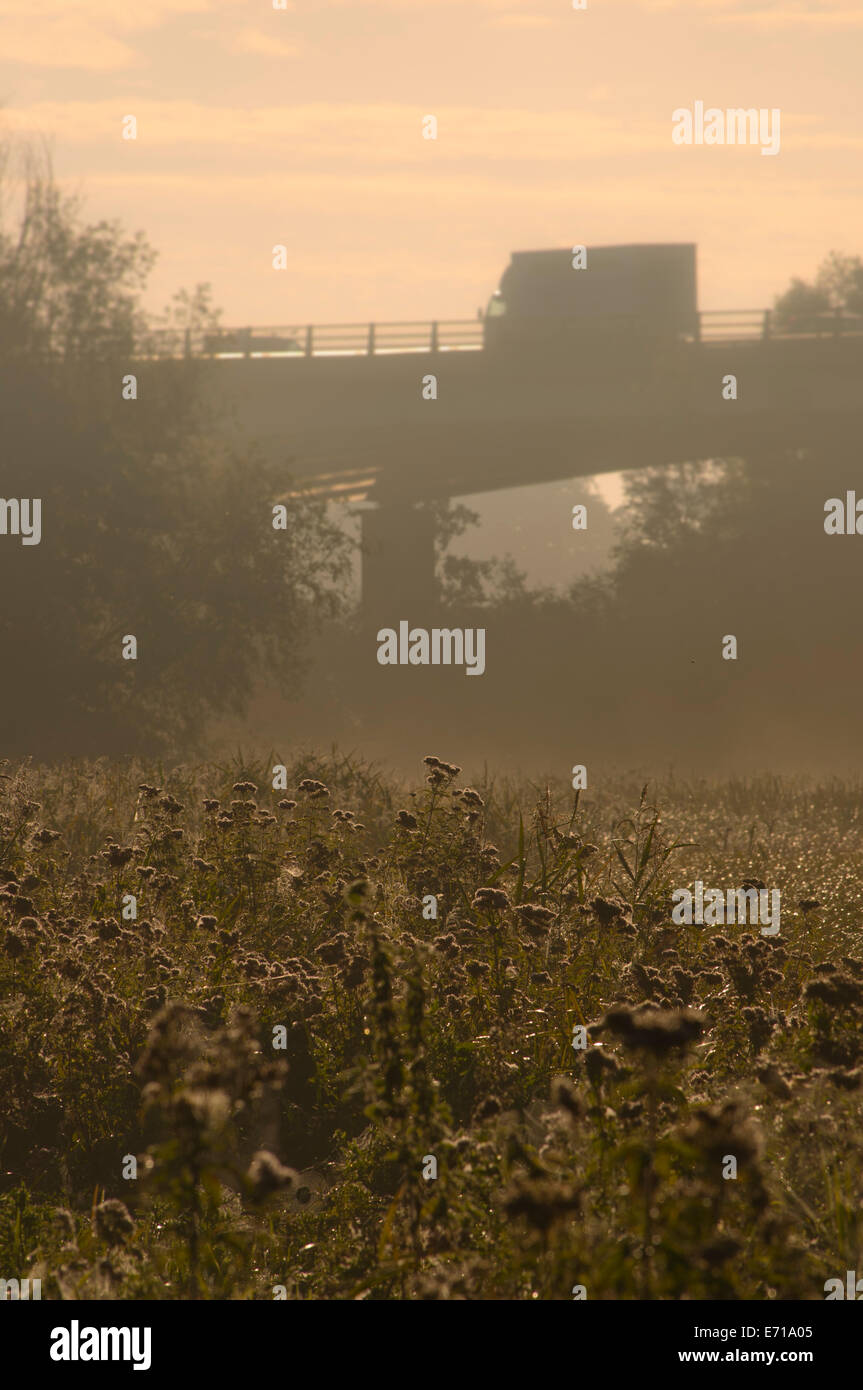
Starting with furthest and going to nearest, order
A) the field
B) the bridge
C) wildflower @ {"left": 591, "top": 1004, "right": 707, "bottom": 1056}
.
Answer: the bridge → the field → wildflower @ {"left": 591, "top": 1004, "right": 707, "bottom": 1056}

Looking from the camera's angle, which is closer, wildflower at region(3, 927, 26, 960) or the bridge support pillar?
wildflower at region(3, 927, 26, 960)

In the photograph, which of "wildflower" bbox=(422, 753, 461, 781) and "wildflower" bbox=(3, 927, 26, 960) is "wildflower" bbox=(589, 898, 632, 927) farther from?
"wildflower" bbox=(3, 927, 26, 960)

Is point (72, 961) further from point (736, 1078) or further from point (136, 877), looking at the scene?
point (736, 1078)

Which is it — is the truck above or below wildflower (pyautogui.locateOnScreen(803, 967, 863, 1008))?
above

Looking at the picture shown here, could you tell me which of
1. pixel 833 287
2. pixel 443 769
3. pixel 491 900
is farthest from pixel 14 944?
pixel 833 287

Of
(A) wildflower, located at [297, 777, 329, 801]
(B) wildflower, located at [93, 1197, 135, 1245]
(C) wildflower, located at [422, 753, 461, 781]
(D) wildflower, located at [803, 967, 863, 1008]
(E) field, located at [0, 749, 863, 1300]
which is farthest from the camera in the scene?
(C) wildflower, located at [422, 753, 461, 781]

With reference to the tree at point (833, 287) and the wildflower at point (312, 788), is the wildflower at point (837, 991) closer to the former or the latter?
the wildflower at point (312, 788)

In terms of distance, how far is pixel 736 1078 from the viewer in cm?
486

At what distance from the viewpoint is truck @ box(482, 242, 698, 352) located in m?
37.2

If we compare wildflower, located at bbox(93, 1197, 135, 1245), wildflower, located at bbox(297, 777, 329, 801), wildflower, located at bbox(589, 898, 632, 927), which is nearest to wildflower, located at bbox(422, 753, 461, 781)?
wildflower, located at bbox(297, 777, 329, 801)

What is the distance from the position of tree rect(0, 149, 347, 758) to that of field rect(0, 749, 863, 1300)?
14.9 metres

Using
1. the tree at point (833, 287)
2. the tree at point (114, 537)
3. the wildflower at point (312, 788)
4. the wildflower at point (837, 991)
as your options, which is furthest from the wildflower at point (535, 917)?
the tree at point (833, 287)

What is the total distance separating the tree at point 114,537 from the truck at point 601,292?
14.7 metres
